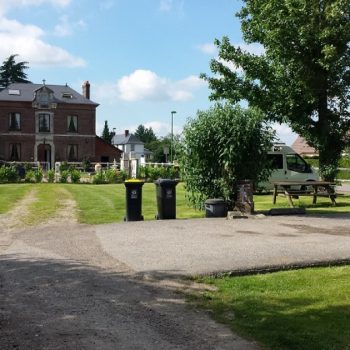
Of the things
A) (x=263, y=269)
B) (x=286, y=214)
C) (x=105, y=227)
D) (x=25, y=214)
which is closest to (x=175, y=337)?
(x=263, y=269)

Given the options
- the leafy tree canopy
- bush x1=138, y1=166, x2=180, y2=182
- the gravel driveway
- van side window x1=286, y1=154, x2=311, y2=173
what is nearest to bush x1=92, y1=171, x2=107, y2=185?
bush x1=138, y1=166, x2=180, y2=182

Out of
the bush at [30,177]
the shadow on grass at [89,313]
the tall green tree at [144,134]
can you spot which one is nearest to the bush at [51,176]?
the bush at [30,177]

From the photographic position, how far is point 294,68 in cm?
1816

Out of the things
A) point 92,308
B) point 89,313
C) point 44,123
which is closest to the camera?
point 89,313

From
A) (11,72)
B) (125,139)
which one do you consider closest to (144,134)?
(125,139)

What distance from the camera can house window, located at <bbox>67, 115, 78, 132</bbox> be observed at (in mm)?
61094

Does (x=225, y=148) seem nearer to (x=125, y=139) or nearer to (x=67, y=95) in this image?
(x=67, y=95)

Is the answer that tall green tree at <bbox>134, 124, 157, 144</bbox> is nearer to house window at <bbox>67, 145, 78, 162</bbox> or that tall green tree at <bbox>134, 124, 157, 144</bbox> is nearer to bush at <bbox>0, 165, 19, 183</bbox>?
house window at <bbox>67, 145, 78, 162</bbox>

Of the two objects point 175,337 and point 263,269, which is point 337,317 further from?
point 263,269

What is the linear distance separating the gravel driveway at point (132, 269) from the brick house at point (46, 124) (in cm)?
4823

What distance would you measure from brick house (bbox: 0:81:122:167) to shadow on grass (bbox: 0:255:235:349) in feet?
173

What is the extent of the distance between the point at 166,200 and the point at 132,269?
6217mm

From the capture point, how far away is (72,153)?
61.5 m

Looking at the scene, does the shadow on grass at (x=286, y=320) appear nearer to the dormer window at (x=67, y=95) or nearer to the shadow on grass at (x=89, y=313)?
the shadow on grass at (x=89, y=313)
